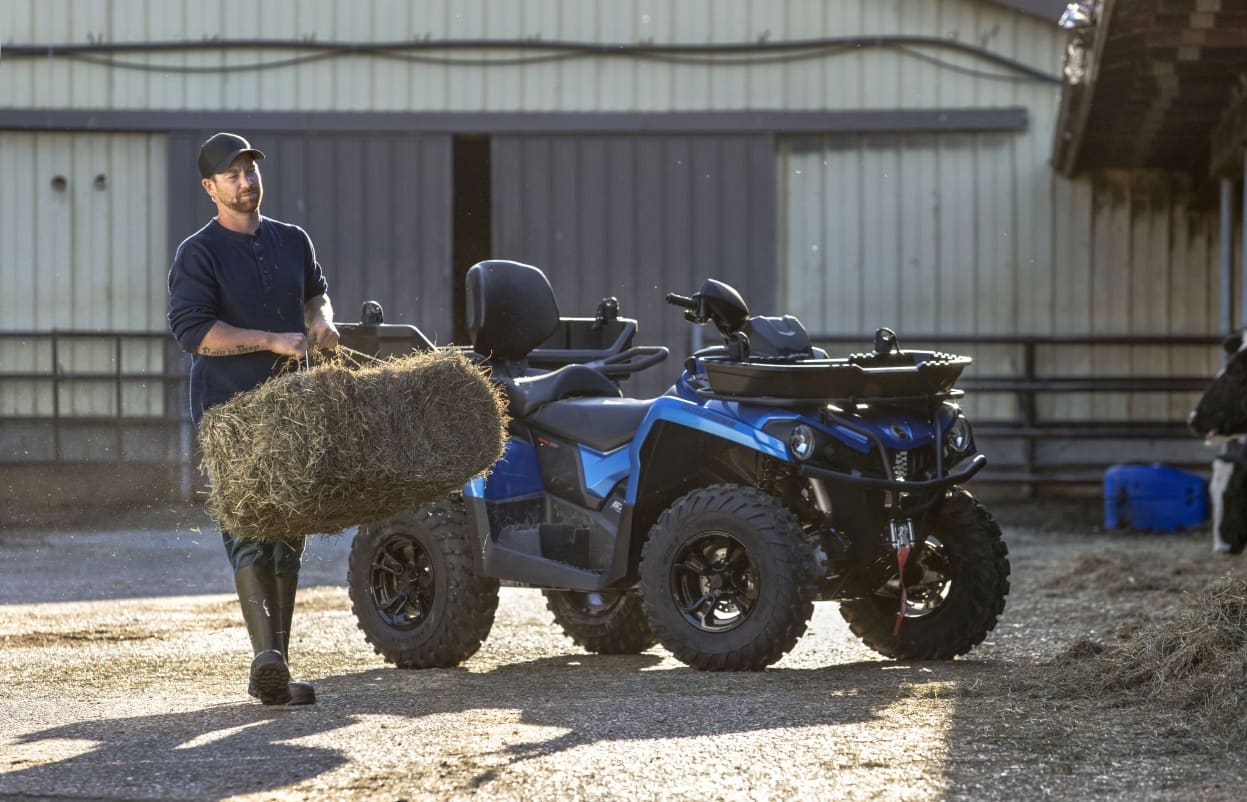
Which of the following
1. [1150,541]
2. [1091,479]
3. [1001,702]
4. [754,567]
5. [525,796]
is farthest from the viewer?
[1091,479]

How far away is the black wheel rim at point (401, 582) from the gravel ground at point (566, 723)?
0.26 metres

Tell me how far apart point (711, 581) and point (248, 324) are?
6.30ft

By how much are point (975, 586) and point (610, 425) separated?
5.01ft

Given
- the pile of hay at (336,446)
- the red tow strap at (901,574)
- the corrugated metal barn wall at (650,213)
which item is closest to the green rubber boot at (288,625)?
the pile of hay at (336,446)

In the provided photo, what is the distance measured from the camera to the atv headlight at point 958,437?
7559 mm

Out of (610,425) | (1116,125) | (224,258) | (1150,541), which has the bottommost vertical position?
(1150,541)

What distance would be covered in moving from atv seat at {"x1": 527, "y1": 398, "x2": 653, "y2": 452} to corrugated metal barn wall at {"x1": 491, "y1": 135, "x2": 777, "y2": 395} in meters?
9.00

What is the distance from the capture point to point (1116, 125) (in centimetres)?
1494


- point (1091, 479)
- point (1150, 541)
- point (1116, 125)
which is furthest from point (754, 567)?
point (1091, 479)

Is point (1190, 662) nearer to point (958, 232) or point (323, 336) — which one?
point (323, 336)

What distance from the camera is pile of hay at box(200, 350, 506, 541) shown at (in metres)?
6.18

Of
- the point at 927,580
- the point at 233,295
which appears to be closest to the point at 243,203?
the point at 233,295

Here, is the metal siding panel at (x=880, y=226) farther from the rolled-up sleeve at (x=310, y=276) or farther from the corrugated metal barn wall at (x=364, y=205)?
the rolled-up sleeve at (x=310, y=276)

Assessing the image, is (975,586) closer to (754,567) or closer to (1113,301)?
(754,567)
